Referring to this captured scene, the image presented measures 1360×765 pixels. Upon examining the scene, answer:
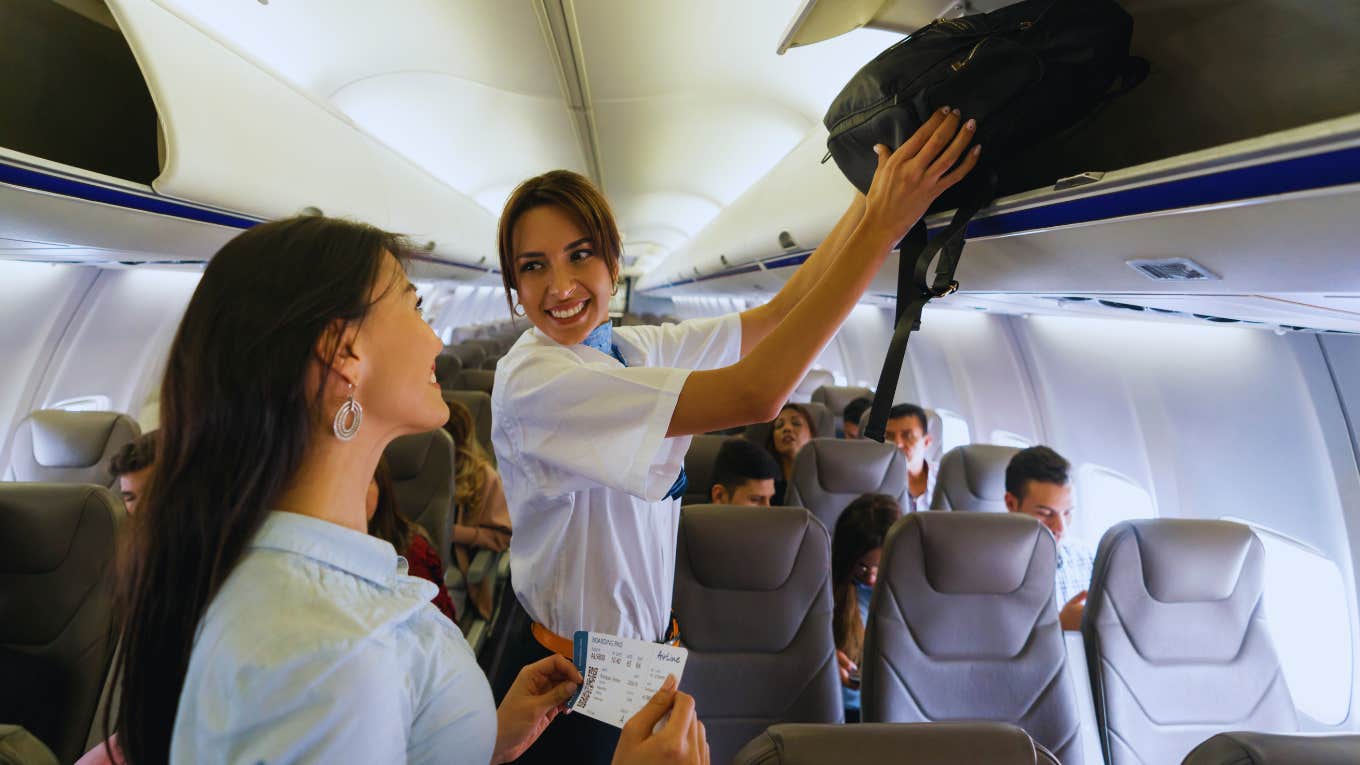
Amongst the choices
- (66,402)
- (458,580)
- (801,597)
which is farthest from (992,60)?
(66,402)

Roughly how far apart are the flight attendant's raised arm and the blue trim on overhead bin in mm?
1800

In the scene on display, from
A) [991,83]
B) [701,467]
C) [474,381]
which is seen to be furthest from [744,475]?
[474,381]

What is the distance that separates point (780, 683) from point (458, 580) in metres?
1.98

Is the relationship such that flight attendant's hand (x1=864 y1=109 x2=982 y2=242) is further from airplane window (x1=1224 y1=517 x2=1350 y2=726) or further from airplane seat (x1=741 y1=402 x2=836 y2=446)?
airplane seat (x1=741 y1=402 x2=836 y2=446)

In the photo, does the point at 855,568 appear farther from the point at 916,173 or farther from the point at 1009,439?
the point at 1009,439

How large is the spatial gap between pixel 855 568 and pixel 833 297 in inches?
87.6

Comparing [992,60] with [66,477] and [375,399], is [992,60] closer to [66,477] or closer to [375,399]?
[375,399]

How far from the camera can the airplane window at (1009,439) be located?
5.28m

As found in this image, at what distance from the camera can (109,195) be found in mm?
2055

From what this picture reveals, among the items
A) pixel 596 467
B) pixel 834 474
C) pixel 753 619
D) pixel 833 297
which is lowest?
pixel 753 619

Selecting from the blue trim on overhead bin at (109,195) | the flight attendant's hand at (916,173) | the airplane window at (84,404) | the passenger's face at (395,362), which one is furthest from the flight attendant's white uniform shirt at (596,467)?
the airplane window at (84,404)

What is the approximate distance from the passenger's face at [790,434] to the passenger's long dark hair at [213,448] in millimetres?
4018

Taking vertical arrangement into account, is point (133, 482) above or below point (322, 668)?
below

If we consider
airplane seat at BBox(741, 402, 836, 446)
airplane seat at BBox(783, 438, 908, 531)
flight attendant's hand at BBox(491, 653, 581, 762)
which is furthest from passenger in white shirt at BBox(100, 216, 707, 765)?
airplane seat at BBox(741, 402, 836, 446)
